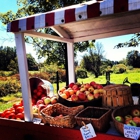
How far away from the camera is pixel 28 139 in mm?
1963

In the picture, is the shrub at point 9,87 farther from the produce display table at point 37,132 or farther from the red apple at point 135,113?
the red apple at point 135,113

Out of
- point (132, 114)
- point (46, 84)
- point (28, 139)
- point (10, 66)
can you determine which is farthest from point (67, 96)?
point (10, 66)

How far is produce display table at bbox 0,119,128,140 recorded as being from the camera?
166cm

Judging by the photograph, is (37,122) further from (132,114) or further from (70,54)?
(70,54)

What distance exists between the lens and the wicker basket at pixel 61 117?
5.88 feet

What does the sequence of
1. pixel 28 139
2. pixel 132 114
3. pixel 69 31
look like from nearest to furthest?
pixel 132 114
pixel 28 139
pixel 69 31

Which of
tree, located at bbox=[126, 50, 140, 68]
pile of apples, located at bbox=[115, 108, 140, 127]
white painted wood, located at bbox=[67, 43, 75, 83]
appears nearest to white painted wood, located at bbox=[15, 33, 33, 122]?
pile of apples, located at bbox=[115, 108, 140, 127]

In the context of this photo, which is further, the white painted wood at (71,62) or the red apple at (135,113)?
the white painted wood at (71,62)

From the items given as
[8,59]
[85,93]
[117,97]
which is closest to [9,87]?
[8,59]

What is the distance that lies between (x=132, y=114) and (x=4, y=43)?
8582 millimetres

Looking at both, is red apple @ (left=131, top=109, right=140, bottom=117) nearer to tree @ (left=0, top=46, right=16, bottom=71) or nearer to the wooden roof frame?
the wooden roof frame

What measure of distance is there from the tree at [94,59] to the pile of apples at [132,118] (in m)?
7.98

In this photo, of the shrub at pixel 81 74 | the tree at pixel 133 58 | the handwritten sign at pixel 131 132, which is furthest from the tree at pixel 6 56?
the handwritten sign at pixel 131 132

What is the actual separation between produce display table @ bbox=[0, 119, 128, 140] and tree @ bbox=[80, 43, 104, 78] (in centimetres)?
780
